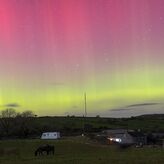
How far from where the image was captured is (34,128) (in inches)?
6964

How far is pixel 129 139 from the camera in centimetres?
9944

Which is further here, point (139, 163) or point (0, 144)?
point (0, 144)

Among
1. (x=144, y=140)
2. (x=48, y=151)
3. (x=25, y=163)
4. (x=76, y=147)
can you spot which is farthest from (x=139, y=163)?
(x=144, y=140)

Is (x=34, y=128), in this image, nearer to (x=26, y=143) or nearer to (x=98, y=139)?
(x=98, y=139)

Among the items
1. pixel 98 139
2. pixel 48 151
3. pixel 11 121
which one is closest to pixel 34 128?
pixel 11 121

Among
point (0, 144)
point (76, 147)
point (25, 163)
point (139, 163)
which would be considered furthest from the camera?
point (0, 144)

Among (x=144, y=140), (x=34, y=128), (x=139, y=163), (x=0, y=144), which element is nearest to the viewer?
(x=139, y=163)

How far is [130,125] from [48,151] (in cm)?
12967

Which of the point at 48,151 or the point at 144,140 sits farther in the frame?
the point at 144,140

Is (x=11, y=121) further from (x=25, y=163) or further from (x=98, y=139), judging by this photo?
(x=25, y=163)

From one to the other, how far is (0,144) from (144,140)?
95.0 feet

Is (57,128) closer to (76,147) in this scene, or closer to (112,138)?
(112,138)

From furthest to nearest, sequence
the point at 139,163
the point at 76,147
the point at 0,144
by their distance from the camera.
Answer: the point at 0,144 < the point at 76,147 < the point at 139,163

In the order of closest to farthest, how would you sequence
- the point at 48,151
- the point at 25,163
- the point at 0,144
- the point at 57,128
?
1. the point at 25,163
2. the point at 48,151
3. the point at 0,144
4. the point at 57,128
